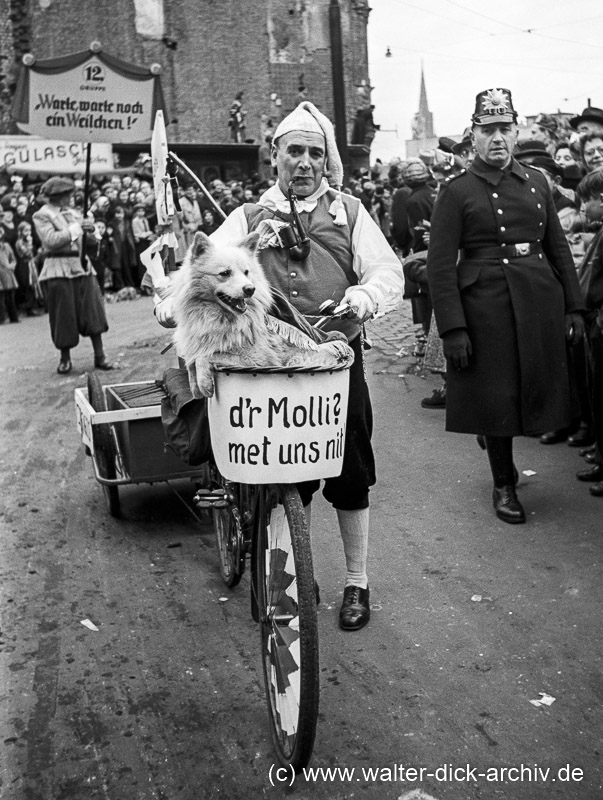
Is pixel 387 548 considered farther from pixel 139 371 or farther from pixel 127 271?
pixel 127 271

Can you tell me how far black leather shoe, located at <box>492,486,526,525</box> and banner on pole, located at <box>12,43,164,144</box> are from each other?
618cm

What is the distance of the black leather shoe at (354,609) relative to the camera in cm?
436

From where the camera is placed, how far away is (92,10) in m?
38.2

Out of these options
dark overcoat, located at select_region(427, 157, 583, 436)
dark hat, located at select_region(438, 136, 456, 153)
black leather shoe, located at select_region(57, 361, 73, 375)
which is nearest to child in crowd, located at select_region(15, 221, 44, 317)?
black leather shoe, located at select_region(57, 361, 73, 375)

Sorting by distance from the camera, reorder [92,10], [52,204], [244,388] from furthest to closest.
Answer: [92,10]
[52,204]
[244,388]

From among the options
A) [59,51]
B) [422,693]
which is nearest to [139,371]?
[422,693]

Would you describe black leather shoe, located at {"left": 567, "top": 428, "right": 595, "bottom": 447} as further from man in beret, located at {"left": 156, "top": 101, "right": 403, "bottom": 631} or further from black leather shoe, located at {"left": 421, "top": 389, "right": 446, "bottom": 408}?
man in beret, located at {"left": 156, "top": 101, "right": 403, "bottom": 631}

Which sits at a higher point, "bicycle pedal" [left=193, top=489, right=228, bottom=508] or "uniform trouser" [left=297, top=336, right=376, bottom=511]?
"uniform trouser" [left=297, top=336, right=376, bottom=511]

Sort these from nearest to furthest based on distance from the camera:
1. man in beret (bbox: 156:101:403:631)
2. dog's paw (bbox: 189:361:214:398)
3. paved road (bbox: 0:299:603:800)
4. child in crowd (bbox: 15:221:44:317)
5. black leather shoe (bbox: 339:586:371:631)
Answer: paved road (bbox: 0:299:603:800) → dog's paw (bbox: 189:361:214:398) → man in beret (bbox: 156:101:403:631) → black leather shoe (bbox: 339:586:371:631) → child in crowd (bbox: 15:221:44:317)

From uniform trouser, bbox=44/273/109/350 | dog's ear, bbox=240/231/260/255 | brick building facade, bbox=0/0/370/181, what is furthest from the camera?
brick building facade, bbox=0/0/370/181

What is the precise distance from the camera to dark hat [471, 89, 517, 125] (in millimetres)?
5465

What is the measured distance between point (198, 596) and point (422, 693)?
1475 millimetres

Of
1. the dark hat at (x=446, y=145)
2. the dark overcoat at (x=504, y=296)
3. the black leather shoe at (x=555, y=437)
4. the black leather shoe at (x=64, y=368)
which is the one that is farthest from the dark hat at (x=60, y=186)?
the dark overcoat at (x=504, y=296)

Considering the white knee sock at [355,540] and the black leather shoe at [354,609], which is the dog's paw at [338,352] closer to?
the white knee sock at [355,540]
